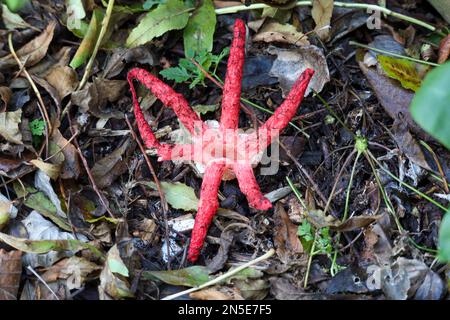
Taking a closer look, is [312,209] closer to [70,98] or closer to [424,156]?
[424,156]

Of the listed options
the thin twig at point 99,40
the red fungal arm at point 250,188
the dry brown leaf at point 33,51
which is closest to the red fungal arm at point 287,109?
the red fungal arm at point 250,188

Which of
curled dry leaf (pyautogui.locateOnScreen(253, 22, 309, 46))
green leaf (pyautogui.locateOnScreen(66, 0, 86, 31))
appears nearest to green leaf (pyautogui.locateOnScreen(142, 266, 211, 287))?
curled dry leaf (pyautogui.locateOnScreen(253, 22, 309, 46))

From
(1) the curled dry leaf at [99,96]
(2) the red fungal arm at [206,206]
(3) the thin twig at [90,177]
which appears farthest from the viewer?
(1) the curled dry leaf at [99,96]

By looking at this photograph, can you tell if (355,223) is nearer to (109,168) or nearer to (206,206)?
(206,206)

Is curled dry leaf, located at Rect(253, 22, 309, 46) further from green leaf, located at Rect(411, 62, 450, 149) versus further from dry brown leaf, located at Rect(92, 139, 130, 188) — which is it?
green leaf, located at Rect(411, 62, 450, 149)

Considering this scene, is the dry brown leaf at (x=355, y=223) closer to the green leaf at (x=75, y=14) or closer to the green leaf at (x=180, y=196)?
the green leaf at (x=180, y=196)

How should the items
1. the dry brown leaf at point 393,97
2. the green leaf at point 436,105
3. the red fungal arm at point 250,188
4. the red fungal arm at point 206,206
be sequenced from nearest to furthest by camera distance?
the green leaf at point 436,105 < the red fungal arm at point 250,188 < the red fungal arm at point 206,206 < the dry brown leaf at point 393,97
